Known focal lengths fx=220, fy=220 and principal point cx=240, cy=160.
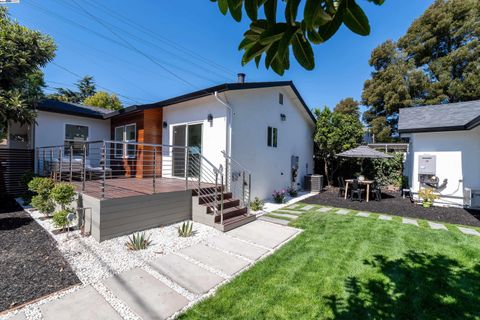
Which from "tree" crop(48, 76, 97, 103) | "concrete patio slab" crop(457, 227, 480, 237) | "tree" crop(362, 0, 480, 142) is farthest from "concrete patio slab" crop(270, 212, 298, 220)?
"tree" crop(48, 76, 97, 103)

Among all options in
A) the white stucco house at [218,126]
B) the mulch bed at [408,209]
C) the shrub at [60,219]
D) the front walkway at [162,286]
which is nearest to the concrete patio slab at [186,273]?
the front walkway at [162,286]

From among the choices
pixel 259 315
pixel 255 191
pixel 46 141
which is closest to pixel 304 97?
pixel 255 191

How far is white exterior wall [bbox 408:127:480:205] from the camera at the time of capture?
8648mm

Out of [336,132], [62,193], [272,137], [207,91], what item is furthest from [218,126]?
[336,132]

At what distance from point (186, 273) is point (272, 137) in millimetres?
7375

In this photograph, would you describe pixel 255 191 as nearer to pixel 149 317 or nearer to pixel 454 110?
pixel 149 317

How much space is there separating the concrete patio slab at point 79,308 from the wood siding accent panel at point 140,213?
6.19 ft

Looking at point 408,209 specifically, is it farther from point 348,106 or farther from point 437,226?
point 348,106

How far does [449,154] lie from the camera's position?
9.12m

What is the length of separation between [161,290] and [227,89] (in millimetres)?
5798

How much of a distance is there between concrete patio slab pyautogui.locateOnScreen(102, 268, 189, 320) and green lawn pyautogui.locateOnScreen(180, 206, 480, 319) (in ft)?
0.94

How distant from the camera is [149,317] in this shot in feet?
8.66

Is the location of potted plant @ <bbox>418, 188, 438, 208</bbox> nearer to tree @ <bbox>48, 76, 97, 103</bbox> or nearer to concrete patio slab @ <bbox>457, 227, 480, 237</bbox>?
concrete patio slab @ <bbox>457, 227, 480, 237</bbox>

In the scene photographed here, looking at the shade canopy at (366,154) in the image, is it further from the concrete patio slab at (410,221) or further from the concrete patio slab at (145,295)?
the concrete patio slab at (145,295)
